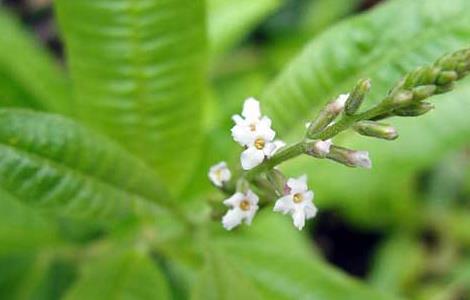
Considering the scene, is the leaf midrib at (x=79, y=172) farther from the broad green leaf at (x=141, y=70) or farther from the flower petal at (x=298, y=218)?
the flower petal at (x=298, y=218)

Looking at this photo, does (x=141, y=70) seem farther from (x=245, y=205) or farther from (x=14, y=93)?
(x=14, y=93)

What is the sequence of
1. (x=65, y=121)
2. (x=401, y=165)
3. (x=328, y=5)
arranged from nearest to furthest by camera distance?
1. (x=65, y=121)
2. (x=401, y=165)
3. (x=328, y=5)

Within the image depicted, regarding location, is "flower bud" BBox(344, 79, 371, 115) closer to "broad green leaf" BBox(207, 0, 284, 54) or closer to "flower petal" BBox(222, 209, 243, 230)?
"flower petal" BBox(222, 209, 243, 230)

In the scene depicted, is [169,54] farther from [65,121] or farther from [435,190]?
[435,190]

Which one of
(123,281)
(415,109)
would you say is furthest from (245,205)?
(123,281)

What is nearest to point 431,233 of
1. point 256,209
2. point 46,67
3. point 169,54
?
point 46,67

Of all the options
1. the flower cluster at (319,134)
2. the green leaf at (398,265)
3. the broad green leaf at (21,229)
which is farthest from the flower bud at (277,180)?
the green leaf at (398,265)
